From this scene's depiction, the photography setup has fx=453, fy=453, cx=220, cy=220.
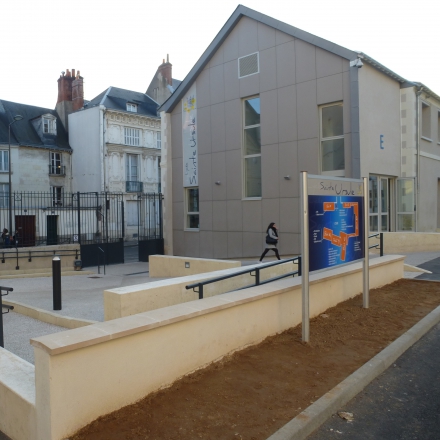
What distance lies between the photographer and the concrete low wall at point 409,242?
15867 mm

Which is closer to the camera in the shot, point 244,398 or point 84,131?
point 244,398

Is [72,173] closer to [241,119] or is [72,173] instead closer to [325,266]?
[241,119]

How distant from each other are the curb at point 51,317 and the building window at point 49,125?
3438 cm

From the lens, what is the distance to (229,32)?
1959cm

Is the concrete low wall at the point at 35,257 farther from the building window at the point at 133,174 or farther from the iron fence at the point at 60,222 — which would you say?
the building window at the point at 133,174

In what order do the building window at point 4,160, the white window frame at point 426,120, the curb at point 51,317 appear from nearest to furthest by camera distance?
the curb at point 51,317 → the white window frame at point 426,120 → the building window at point 4,160

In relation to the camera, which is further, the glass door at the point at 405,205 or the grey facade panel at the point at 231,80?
the grey facade panel at the point at 231,80

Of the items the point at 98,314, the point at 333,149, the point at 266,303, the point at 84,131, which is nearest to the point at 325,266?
the point at 266,303

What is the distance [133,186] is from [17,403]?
127 ft

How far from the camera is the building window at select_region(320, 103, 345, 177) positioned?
16547 mm

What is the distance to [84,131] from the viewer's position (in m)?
40.5

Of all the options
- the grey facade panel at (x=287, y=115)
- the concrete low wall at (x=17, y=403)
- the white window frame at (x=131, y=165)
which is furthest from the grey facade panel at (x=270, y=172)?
the white window frame at (x=131, y=165)

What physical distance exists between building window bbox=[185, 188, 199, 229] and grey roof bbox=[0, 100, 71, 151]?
22.2 m

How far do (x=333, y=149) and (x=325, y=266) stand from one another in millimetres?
11586
